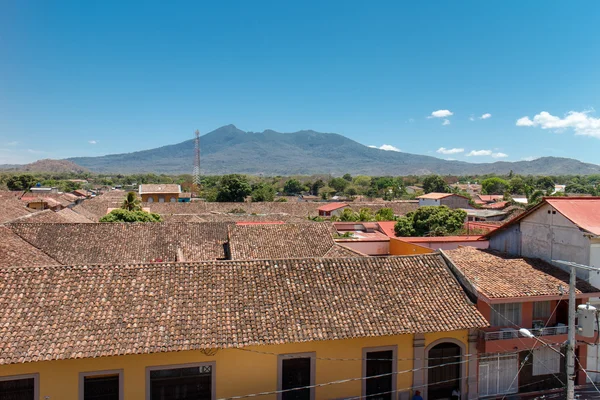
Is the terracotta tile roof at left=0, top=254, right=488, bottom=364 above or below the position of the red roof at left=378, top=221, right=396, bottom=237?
above

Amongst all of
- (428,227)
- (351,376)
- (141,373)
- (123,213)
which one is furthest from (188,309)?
(428,227)

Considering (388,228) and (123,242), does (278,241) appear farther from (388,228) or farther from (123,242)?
(388,228)

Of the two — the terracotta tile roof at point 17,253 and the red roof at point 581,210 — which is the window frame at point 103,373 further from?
the red roof at point 581,210

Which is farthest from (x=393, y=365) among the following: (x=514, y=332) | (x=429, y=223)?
(x=429, y=223)

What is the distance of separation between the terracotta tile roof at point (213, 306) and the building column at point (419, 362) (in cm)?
75

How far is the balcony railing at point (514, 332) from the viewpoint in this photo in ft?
39.9

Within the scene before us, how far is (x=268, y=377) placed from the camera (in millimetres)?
11055

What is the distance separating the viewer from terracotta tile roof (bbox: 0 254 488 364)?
9.70m

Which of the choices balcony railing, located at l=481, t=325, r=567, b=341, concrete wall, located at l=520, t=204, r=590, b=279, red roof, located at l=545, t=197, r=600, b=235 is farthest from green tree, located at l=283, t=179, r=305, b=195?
balcony railing, located at l=481, t=325, r=567, b=341

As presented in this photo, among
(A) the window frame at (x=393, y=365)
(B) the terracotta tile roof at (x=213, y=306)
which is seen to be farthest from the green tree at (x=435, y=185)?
(A) the window frame at (x=393, y=365)

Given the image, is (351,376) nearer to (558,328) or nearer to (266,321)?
(266,321)

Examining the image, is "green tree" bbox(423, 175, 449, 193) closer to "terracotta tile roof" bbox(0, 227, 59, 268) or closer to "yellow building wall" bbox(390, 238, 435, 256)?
"yellow building wall" bbox(390, 238, 435, 256)

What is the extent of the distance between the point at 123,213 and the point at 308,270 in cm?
2698

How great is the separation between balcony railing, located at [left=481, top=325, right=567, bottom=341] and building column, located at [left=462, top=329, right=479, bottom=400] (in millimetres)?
293
